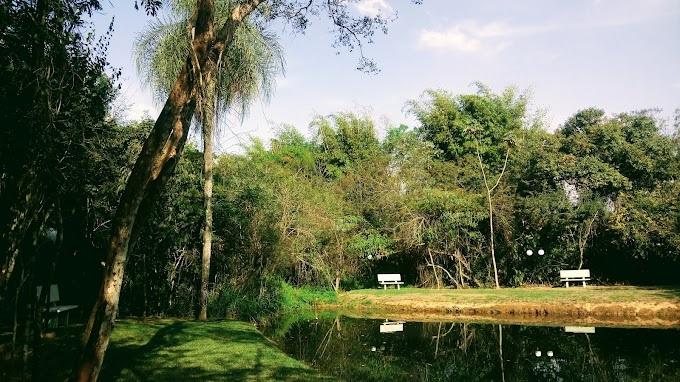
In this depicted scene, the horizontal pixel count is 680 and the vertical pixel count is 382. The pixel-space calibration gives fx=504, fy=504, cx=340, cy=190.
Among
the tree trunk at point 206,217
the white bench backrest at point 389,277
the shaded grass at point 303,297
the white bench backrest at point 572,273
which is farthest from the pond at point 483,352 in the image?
the white bench backrest at point 389,277

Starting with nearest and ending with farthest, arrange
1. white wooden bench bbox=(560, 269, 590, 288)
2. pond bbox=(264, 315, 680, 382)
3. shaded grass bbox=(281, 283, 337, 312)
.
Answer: pond bbox=(264, 315, 680, 382) < shaded grass bbox=(281, 283, 337, 312) < white wooden bench bbox=(560, 269, 590, 288)

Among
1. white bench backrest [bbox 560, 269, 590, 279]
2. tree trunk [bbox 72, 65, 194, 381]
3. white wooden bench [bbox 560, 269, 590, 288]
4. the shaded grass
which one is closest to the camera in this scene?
tree trunk [bbox 72, 65, 194, 381]

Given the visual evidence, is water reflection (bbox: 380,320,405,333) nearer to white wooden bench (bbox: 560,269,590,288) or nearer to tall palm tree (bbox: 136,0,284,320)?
tall palm tree (bbox: 136,0,284,320)

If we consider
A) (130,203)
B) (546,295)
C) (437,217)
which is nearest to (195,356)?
(130,203)

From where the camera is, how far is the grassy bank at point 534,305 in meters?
15.3

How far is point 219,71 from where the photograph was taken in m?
13.4

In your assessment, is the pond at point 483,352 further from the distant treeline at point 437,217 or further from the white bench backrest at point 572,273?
the white bench backrest at point 572,273

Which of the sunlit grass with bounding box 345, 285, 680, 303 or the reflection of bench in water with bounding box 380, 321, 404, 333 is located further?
the sunlit grass with bounding box 345, 285, 680, 303

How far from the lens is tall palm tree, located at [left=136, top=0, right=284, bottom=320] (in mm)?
13648

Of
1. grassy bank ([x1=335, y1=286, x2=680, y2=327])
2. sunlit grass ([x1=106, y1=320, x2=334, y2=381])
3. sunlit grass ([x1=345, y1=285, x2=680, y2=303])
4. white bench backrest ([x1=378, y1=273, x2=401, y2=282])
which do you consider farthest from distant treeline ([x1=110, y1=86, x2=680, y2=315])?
sunlit grass ([x1=106, y1=320, x2=334, y2=381])

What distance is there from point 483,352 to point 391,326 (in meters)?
4.73

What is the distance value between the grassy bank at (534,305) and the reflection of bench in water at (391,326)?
4.78 ft

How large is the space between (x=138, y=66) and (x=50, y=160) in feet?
28.9

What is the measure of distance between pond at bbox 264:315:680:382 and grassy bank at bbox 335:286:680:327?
163cm
